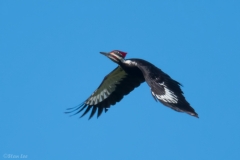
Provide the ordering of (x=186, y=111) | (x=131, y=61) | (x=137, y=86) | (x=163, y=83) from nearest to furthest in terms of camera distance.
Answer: (x=186, y=111)
(x=163, y=83)
(x=131, y=61)
(x=137, y=86)

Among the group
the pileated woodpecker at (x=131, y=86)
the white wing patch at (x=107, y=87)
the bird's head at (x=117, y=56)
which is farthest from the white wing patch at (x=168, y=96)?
the white wing patch at (x=107, y=87)

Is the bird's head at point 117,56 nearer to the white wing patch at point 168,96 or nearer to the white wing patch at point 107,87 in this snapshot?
the white wing patch at point 107,87

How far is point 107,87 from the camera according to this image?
2772 cm

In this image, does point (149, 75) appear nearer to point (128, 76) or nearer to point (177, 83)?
point (177, 83)

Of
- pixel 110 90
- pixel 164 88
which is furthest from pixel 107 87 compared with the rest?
pixel 164 88

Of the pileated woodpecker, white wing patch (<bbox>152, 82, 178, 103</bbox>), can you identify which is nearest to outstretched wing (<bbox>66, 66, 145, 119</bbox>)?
the pileated woodpecker

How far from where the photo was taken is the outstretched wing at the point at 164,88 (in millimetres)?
21084

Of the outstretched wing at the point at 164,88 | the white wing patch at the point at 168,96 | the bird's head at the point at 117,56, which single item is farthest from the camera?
the bird's head at the point at 117,56

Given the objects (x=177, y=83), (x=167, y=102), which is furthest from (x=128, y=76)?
(x=167, y=102)

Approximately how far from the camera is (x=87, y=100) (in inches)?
1105

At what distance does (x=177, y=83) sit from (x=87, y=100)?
5.52 metres

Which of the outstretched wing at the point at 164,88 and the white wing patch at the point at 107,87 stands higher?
the white wing patch at the point at 107,87

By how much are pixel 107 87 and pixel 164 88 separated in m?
5.34

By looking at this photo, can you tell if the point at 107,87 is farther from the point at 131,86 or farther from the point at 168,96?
the point at 168,96
